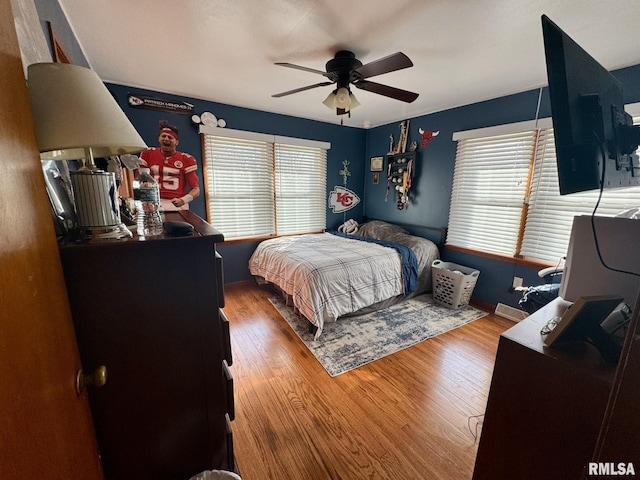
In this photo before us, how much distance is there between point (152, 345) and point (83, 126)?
0.65 metres

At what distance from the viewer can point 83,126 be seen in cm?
65

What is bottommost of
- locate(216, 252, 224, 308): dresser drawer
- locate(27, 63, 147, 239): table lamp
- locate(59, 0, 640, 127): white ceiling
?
locate(216, 252, 224, 308): dresser drawer

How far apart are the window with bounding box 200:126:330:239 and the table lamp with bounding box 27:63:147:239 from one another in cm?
266

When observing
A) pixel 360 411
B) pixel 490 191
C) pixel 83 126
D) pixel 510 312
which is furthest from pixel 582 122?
pixel 510 312

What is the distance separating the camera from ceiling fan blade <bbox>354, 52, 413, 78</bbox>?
1.60 meters

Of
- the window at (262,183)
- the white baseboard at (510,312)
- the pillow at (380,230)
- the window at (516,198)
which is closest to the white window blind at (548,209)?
the window at (516,198)

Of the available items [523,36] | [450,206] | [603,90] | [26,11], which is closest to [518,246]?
[450,206]

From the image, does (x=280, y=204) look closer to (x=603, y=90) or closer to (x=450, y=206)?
(x=450, y=206)

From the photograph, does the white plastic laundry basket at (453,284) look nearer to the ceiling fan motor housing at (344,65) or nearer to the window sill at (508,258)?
the window sill at (508,258)

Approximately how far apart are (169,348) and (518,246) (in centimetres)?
332

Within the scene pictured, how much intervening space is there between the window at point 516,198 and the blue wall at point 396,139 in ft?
0.49

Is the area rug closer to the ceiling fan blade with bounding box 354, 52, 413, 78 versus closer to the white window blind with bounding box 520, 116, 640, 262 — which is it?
the white window blind with bounding box 520, 116, 640, 262

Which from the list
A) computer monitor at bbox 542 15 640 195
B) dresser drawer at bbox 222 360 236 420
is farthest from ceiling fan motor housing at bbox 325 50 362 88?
dresser drawer at bbox 222 360 236 420

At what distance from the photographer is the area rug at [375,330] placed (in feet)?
7.07
